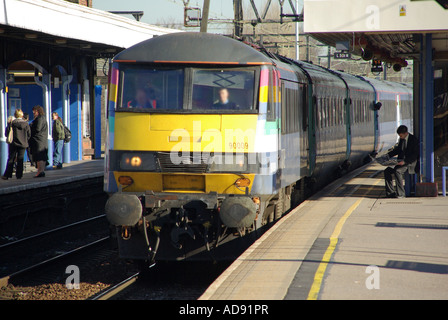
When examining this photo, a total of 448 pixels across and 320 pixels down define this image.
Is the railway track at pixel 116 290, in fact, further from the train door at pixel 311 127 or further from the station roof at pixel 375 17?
the station roof at pixel 375 17

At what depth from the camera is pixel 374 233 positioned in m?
10.1

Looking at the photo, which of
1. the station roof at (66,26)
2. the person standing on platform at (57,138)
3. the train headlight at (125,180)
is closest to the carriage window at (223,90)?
the train headlight at (125,180)

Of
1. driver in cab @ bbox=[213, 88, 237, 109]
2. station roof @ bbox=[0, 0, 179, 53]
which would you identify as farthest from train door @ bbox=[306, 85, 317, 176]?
station roof @ bbox=[0, 0, 179, 53]

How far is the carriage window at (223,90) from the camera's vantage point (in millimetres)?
9609

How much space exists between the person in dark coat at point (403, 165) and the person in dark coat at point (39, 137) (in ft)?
26.7

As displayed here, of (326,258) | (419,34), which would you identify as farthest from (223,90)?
(419,34)

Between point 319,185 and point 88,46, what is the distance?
9.11 meters

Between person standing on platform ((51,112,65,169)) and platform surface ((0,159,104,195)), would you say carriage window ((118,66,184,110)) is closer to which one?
platform surface ((0,159,104,195))

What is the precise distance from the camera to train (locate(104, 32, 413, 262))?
370 inches

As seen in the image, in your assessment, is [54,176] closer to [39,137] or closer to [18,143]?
[39,137]

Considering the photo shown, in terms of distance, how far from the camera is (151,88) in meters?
9.76
